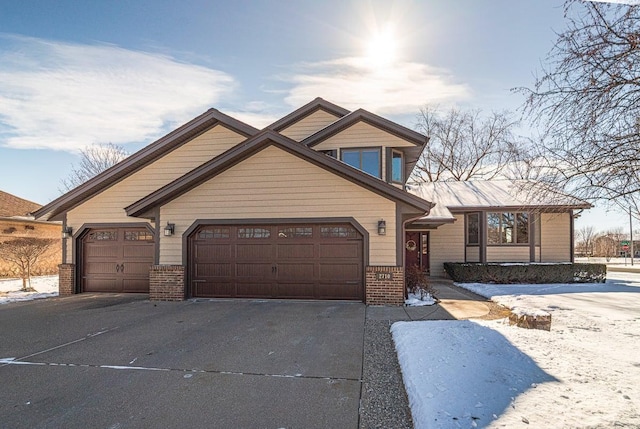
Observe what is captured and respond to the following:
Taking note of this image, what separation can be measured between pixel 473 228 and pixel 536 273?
10.0 feet

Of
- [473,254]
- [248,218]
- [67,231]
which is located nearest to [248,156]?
[248,218]

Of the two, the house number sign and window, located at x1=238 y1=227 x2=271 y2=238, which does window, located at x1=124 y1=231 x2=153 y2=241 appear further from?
the house number sign

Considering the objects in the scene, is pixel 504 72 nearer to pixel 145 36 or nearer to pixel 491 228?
pixel 145 36

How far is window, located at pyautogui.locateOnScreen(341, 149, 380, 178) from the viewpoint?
12.6 metres

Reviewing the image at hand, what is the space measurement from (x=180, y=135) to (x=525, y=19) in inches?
409

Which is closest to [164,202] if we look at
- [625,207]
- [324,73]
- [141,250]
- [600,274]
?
[141,250]

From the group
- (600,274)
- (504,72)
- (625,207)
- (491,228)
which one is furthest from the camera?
(491,228)

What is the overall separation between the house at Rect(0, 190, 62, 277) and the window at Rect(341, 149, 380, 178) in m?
15.1

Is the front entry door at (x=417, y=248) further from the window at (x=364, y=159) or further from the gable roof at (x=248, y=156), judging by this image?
the gable roof at (x=248, y=156)

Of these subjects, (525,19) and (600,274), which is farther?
(600,274)

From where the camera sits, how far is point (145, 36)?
34.1 feet

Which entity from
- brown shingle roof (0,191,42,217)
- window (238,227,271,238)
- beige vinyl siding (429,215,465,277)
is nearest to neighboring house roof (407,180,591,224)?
beige vinyl siding (429,215,465,277)

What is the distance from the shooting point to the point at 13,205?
22.0 metres

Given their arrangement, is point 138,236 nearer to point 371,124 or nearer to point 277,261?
point 277,261
